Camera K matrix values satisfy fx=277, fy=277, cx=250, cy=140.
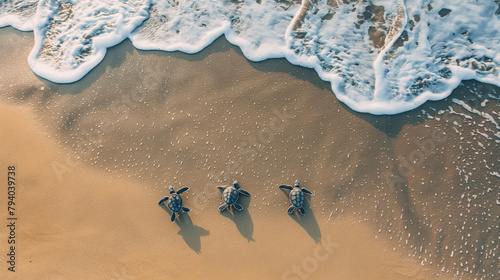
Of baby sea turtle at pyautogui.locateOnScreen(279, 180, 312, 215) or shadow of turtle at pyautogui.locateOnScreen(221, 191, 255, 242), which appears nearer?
baby sea turtle at pyautogui.locateOnScreen(279, 180, 312, 215)

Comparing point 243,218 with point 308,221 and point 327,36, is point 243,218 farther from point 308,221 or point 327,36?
point 327,36

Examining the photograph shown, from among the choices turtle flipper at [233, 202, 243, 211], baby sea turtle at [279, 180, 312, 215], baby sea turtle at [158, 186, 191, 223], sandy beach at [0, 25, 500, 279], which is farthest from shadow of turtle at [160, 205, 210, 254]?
baby sea turtle at [279, 180, 312, 215]

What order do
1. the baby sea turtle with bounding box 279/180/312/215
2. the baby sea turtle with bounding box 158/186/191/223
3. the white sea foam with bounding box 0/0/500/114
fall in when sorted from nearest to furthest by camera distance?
1. the baby sea turtle with bounding box 279/180/312/215
2. the baby sea turtle with bounding box 158/186/191/223
3. the white sea foam with bounding box 0/0/500/114

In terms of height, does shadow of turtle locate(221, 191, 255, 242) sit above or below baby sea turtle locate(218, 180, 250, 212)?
below

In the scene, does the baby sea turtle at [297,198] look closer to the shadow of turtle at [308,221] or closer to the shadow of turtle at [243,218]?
the shadow of turtle at [308,221]

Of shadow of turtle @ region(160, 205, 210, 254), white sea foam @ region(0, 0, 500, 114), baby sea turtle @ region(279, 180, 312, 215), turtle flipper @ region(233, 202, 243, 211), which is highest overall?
white sea foam @ region(0, 0, 500, 114)

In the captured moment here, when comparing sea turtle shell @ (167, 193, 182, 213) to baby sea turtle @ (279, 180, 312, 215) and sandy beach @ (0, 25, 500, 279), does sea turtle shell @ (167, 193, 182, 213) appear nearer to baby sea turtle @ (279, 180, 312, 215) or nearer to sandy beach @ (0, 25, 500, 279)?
sandy beach @ (0, 25, 500, 279)

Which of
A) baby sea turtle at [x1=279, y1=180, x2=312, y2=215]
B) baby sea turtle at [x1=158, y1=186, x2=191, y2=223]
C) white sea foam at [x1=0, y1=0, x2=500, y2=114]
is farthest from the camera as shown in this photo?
white sea foam at [x1=0, y1=0, x2=500, y2=114]
